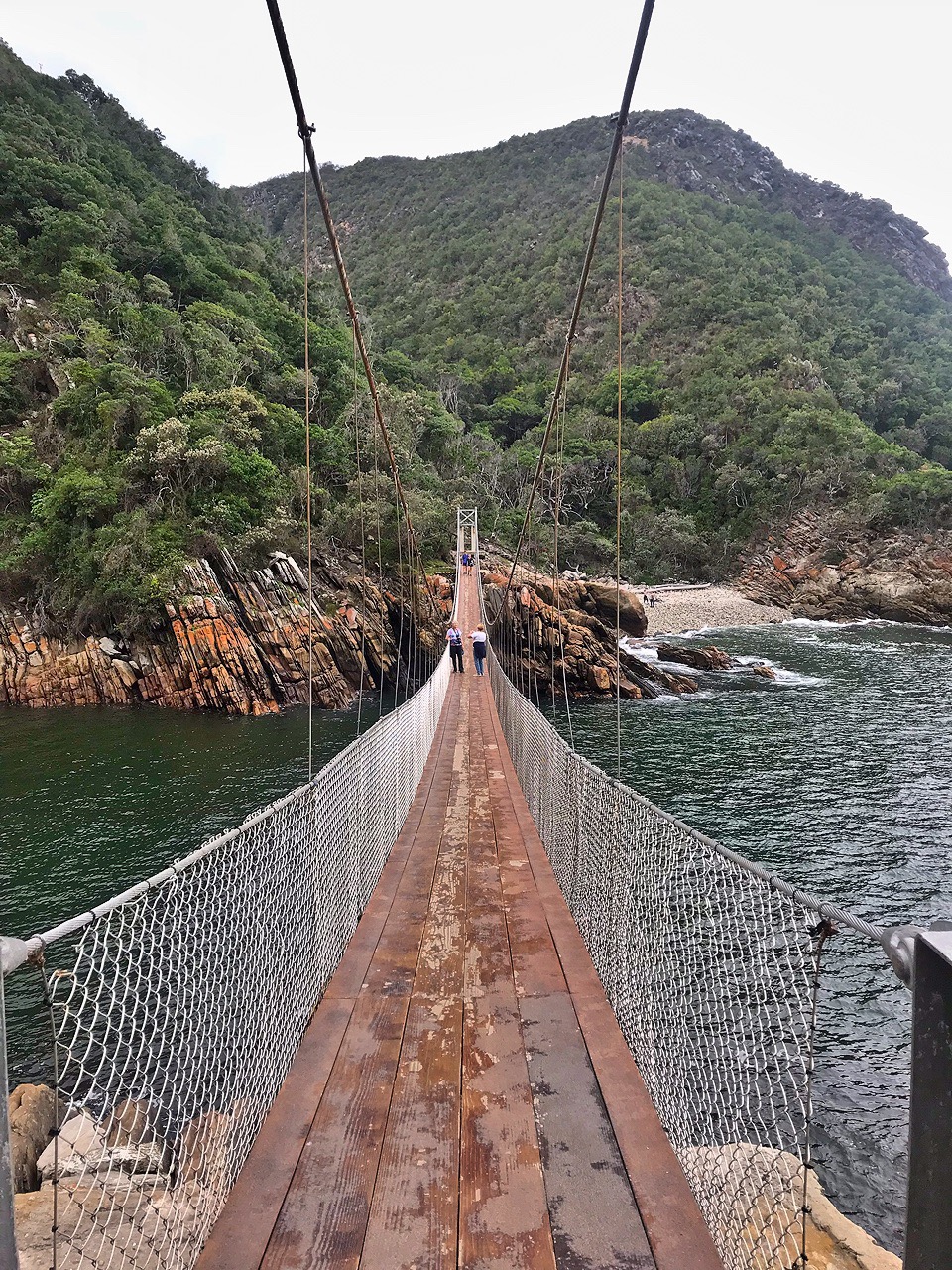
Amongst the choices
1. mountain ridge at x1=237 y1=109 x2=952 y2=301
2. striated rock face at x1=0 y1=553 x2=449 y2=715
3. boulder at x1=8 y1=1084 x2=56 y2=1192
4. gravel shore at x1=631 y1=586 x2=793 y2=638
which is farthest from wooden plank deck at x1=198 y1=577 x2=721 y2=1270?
mountain ridge at x1=237 y1=109 x2=952 y2=301

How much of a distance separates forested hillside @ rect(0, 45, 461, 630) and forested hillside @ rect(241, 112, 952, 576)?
900 cm

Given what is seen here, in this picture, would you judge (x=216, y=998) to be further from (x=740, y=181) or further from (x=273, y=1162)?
(x=740, y=181)

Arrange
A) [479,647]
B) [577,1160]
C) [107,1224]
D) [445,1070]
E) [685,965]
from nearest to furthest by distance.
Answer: [107,1224]
[577,1160]
[445,1070]
[685,965]
[479,647]

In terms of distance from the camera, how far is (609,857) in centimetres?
224

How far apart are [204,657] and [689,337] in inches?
1593

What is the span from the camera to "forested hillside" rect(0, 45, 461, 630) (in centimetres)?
1360

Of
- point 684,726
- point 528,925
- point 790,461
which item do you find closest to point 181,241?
point 684,726

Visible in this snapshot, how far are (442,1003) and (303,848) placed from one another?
0.64 metres

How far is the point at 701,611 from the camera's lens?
27141 millimetres

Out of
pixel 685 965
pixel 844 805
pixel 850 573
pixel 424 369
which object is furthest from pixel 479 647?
pixel 424 369

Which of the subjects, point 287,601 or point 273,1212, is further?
point 287,601

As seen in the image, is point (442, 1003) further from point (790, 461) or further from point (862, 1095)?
point (790, 461)

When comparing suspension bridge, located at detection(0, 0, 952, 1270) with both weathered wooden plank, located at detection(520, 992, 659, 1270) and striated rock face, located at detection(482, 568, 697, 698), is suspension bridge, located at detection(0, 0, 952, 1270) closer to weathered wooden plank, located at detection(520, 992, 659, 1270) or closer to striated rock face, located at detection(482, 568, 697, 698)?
weathered wooden plank, located at detection(520, 992, 659, 1270)

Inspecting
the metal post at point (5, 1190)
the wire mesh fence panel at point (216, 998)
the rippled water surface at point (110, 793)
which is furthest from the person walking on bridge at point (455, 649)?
the metal post at point (5, 1190)
